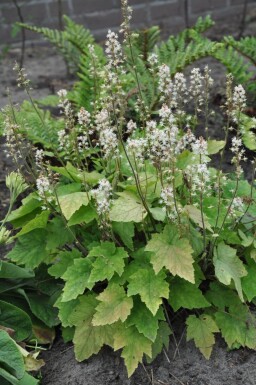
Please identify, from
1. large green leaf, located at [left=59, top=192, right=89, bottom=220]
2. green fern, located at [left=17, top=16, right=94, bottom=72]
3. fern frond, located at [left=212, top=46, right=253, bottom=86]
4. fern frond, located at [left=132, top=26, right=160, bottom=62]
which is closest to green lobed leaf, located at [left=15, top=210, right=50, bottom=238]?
large green leaf, located at [left=59, top=192, right=89, bottom=220]

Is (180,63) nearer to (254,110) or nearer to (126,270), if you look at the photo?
(254,110)

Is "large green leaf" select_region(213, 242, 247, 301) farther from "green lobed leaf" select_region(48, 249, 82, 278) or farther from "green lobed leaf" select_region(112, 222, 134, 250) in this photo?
"green lobed leaf" select_region(48, 249, 82, 278)

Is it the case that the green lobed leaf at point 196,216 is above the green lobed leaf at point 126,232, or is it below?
above

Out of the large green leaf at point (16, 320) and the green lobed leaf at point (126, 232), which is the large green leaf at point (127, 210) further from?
the large green leaf at point (16, 320)

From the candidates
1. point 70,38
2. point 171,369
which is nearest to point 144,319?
point 171,369

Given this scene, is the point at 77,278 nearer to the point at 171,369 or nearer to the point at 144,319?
the point at 144,319

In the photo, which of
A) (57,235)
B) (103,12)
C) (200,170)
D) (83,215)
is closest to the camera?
(200,170)

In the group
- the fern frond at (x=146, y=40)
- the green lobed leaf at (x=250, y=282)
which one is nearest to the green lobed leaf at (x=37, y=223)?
the green lobed leaf at (x=250, y=282)
